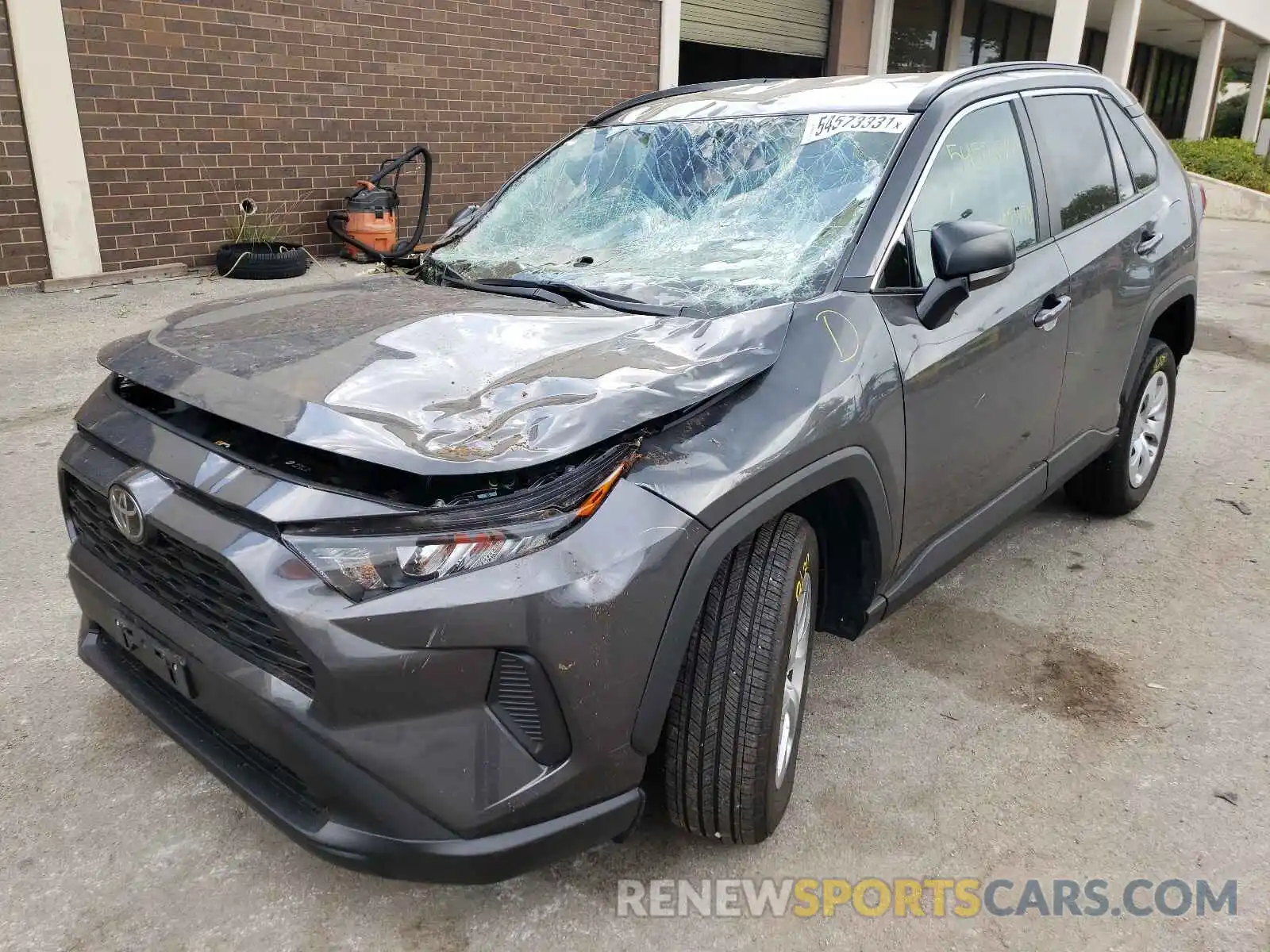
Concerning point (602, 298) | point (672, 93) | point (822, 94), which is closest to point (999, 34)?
point (672, 93)

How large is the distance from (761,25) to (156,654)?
48.6 ft

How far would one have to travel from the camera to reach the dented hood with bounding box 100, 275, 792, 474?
199 centimetres

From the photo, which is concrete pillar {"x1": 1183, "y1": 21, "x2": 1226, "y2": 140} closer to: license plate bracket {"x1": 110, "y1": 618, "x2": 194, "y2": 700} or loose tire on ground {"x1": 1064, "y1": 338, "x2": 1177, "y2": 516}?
loose tire on ground {"x1": 1064, "y1": 338, "x2": 1177, "y2": 516}

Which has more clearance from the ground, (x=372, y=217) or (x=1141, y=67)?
(x=1141, y=67)

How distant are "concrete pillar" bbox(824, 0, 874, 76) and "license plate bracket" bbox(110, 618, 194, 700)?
1574 cm

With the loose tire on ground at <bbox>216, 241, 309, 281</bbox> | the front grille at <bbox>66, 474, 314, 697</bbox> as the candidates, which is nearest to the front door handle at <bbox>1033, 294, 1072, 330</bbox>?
the front grille at <bbox>66, 474, 314, 697</bbox>

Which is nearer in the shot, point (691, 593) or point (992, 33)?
point (691, 593)

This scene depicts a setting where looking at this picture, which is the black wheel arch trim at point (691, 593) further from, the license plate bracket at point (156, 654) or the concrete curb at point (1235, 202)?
the concrete curb at point (1235, 202)

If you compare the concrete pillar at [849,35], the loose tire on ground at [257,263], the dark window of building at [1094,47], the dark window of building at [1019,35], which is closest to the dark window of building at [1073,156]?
the loose tire on ground at [257,263]

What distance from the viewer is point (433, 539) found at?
189 centimetres

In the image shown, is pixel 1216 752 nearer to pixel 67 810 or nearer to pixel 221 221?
pixel 67 810

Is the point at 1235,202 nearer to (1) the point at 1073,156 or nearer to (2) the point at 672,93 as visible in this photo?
(1) the point at 1073,156

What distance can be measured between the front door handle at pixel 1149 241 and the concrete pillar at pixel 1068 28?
1588 centimetres

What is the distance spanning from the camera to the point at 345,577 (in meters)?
1.87
